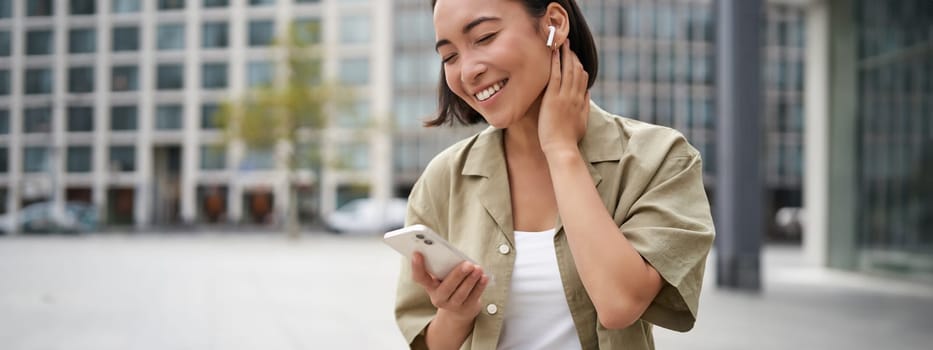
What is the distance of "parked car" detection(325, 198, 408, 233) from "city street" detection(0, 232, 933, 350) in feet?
68.6

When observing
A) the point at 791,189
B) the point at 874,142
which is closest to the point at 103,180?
the point at 791,189

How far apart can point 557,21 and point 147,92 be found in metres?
58.0

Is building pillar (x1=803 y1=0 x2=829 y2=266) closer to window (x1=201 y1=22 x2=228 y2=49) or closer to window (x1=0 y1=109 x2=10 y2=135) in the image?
window (x1=201 y1=22 x2=228 y2=49)

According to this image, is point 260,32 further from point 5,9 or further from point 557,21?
point 557,21

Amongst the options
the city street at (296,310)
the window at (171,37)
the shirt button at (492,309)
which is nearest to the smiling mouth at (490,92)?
the shirt button at (492,309)

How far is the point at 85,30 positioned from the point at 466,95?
59372mm

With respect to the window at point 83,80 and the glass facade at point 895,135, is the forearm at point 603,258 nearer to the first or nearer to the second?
the glass facade at point 895,135

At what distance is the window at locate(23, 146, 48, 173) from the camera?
55.4 metres

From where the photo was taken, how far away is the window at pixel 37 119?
54.8 metres

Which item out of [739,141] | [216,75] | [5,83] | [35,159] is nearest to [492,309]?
[739,141]

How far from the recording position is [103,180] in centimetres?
5566

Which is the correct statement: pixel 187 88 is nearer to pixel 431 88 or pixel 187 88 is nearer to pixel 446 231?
pixel 431 88

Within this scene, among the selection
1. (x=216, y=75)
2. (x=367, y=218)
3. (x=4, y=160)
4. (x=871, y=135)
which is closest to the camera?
(x=871, y=135)

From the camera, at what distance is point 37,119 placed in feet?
A: 180
